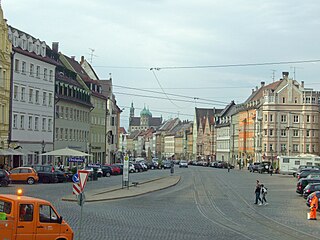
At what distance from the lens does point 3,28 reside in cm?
6378

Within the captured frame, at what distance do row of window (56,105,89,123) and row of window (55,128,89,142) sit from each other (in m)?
1.65

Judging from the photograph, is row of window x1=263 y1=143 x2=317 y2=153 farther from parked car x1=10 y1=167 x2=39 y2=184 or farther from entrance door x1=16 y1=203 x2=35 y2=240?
entrance door x1=16 y1=203 x2=35 y2=240

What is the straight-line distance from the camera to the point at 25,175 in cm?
5112

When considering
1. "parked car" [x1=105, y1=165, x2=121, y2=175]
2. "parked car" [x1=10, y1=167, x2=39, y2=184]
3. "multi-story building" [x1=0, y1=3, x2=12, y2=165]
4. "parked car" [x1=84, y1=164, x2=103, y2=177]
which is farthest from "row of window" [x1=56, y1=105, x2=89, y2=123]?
"parked car" [x1=10, y1=167, x2=39, y2=184]

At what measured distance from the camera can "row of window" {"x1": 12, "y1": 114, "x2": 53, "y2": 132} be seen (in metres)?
68.5

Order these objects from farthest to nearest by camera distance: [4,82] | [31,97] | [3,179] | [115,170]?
[115,170] → [31,97] → [4,82] → [3,179]

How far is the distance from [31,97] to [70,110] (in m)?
14.9

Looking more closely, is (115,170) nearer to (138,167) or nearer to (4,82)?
(138,167)

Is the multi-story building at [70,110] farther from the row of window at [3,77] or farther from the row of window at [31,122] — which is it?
the row of window at [3,77]

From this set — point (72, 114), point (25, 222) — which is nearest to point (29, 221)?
point (25, 222)

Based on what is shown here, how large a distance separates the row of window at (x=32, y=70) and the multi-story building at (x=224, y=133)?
91836 mm

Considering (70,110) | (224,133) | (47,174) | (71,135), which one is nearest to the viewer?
(47,174)

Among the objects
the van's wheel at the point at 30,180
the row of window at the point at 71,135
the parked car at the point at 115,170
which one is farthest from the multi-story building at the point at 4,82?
the parked car at the point at 115,170

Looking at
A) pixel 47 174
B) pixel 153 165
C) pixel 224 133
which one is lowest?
pixel 153 165
